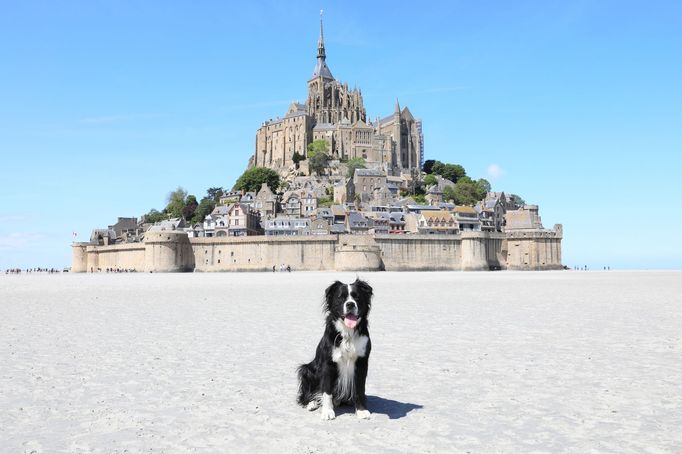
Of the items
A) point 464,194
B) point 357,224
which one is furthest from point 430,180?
point 357,224

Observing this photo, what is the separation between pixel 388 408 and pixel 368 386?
1187mm

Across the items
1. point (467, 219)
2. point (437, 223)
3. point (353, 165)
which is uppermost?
point (353, 165)

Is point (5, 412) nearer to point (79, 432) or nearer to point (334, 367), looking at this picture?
point (79, 432)

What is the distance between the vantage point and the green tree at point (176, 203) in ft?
362

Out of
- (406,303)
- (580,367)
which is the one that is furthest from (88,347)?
(406,303)

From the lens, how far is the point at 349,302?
619 cm

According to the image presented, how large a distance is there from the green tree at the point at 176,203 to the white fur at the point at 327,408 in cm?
10538

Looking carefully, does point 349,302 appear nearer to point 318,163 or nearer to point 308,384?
point 308,384

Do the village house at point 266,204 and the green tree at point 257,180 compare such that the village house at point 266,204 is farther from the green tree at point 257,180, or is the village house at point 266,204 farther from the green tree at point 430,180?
the green tree at point 430,180

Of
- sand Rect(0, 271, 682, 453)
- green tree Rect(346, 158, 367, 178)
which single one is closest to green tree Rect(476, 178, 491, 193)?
green tree Rect(346, 158, 367, 178)

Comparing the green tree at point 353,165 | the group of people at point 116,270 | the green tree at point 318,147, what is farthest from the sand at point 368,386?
the green tree at point 318,147

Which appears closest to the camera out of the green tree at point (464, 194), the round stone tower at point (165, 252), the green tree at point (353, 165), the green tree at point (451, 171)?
the round stone tower at point (165, 252)

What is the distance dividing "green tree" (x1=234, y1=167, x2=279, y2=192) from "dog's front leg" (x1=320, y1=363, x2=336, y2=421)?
102 meters

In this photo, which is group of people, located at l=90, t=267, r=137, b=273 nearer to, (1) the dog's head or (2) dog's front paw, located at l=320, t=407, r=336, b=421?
(2) dog's front paw, located at l=320, t=407, r=336, b=421
